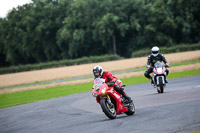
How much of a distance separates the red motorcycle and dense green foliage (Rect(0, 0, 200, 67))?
201ft

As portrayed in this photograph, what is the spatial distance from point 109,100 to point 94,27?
6942cm

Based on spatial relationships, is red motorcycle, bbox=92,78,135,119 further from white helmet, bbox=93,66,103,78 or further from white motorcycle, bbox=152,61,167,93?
white motorcycle, bbox=152,61,167,93

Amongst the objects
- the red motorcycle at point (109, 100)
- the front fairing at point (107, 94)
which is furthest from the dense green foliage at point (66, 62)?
the front fairing at point (107, 94)

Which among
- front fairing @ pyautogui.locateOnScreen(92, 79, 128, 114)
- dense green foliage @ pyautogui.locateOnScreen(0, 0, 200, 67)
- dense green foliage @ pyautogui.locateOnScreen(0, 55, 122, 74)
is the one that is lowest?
dense green foliage @ pyautogui.locateOnScreen(0, 55, 122, 74)

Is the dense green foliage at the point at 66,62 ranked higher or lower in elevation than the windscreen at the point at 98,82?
lower

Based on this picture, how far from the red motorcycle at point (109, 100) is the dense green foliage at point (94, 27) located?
61.3 m

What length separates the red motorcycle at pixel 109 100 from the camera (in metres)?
9.12

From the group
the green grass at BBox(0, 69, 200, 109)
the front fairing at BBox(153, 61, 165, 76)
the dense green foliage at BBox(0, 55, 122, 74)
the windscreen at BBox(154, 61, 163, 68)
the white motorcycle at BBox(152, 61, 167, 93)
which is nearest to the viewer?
the white motorcycle at BBox(152, 61, 167, 93)

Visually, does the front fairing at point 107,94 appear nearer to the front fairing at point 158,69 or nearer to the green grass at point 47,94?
the front fairing at point 158,69

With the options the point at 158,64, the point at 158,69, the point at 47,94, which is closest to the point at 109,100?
the point at 158,69

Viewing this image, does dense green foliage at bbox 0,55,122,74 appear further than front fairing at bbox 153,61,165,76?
Yes

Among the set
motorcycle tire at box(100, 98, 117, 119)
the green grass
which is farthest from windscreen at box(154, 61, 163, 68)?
the green grass

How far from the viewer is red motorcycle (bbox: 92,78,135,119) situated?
9.12 meters

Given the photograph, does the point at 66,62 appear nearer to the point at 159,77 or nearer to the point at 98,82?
the point at 159,77
